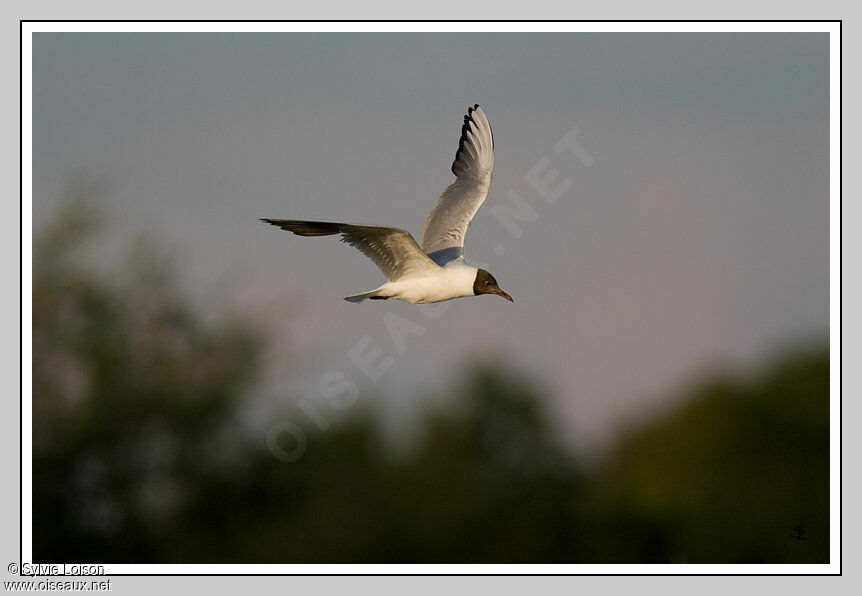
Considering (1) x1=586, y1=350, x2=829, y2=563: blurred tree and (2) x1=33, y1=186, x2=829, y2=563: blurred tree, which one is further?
(1) x1=586, y1=350, x2=829, y2=563: blurred tree

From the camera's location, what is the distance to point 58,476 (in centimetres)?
1078

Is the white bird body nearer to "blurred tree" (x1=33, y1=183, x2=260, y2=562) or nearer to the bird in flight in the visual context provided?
the bird in flight

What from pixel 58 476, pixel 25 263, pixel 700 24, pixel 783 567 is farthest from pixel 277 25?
pixel 58 476

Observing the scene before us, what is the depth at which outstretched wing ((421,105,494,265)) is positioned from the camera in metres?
5.25

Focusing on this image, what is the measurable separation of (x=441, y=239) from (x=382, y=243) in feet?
2.53

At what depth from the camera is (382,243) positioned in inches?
179

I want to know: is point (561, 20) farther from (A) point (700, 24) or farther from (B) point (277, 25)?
(B) point (277, 25)

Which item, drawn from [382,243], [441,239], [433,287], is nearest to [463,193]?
[441,239]

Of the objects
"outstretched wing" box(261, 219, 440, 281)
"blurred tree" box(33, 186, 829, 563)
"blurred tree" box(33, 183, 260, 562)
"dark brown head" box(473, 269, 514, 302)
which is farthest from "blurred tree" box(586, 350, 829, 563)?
"outstretched wing" box(261, 219, 440, 281)

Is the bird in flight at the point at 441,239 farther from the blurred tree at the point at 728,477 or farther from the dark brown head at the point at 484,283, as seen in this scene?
the blurred tree at the point at 728,477

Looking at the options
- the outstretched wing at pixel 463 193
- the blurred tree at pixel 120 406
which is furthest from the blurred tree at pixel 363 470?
the outstretched wing at pixel 463 193

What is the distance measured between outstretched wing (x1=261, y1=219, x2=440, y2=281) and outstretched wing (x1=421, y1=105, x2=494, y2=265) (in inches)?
15.8

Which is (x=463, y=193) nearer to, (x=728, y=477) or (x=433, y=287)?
(x=433, y=287)

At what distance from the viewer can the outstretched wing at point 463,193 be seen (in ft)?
17.2
